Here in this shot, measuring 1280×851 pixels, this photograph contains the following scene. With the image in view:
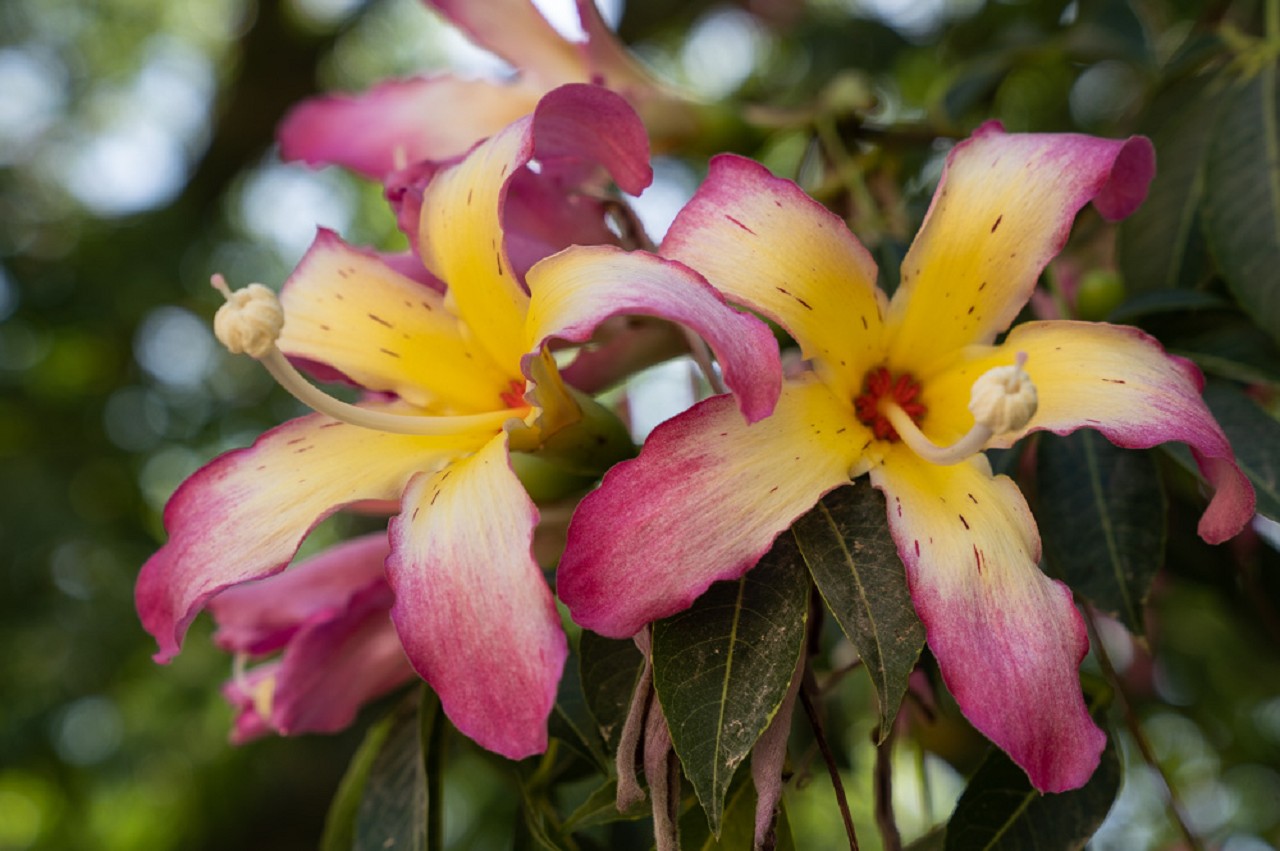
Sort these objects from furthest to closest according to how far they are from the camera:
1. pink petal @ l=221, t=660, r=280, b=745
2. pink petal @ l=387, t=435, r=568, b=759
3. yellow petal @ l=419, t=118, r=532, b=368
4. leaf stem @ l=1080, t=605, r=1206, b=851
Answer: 1. pink petal @ l=221, t=660, r=280, b=745
2. leaf stem @ l=1080, t=605, r=1206, b=851
3. yellow petal @ l=419, t=118, r=532, b=368
4. pink petal @ l=387, t=435, r=568, b=759

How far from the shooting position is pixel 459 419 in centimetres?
59

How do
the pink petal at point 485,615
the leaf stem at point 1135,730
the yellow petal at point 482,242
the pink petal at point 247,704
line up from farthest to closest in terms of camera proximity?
the pink petal at point 247,704 → the leaf stem at point 1135,730 → the yellow petal at point 482,242 → the pink petal at point 485,615

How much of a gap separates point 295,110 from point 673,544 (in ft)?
A: 2.05

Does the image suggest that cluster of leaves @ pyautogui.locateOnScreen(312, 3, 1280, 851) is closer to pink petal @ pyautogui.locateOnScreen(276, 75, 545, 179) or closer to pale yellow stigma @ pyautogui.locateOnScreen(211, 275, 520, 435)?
pale yellow stigma @ pyautogui.locateOnScreen(211, 275, 520, 435)

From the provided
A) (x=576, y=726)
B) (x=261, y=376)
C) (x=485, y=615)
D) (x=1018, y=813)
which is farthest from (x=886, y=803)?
(x=261, y=376)

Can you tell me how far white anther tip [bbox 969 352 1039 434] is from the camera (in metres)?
0.49

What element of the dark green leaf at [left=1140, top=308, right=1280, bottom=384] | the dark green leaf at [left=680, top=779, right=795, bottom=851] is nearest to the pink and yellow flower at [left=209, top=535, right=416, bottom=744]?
the dark green leaf at [left=680, top=779, right=795, bottom=851]

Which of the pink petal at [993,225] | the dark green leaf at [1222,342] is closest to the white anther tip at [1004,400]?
the pink petal at [993,225]

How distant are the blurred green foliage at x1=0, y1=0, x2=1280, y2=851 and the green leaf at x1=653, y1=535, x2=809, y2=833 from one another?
311mm

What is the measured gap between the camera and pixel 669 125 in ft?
3.21

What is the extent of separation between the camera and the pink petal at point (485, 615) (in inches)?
18.2

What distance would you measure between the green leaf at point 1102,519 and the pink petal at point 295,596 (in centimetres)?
42

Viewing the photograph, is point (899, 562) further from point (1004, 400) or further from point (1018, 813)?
point (1018, 813)

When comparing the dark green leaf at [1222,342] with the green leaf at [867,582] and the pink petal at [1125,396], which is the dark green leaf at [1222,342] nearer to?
the pink petal at [1125,396]
